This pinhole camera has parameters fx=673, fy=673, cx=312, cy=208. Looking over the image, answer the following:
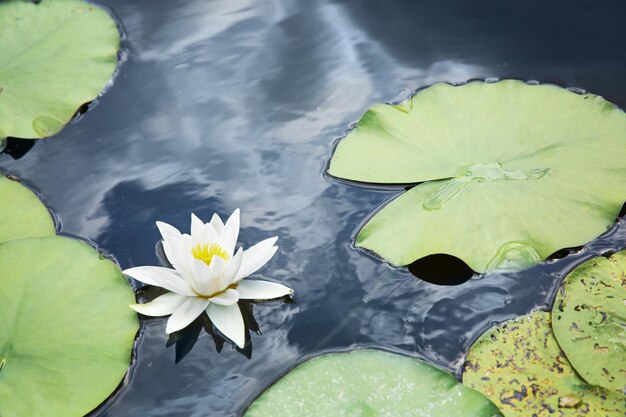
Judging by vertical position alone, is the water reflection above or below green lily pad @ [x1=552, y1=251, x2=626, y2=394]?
above

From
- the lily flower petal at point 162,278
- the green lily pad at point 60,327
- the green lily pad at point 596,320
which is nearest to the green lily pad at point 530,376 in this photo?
the green lily pad at point 596,320

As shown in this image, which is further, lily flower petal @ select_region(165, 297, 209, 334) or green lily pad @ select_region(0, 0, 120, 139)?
green lily pad @ select_region(0, 0, 120, 139)

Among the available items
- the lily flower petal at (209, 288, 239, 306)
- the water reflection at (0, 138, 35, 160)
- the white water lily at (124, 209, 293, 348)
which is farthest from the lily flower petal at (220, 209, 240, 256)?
the water reflection at (0, 138, 35, 160)

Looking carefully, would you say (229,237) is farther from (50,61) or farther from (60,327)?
(50,61)

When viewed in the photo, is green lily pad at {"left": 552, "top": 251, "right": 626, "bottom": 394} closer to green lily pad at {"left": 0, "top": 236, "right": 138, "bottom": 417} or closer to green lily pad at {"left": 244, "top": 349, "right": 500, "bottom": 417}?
green lily pad at {"left": 244, "top": 349, "right": 500, "bottom": 417}

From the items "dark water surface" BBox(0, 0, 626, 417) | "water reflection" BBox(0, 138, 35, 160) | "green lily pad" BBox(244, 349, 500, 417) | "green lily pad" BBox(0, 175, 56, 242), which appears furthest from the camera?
"water reflection" BBox(0, 138, 35, 160)

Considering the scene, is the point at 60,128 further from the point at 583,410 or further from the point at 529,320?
the point at 583,410

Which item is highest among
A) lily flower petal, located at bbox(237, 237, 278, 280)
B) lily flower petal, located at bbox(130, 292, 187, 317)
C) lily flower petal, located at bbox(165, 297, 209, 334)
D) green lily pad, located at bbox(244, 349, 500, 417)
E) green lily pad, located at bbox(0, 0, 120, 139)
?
green lily pad, located at bbox(0, 0, 120, 139)

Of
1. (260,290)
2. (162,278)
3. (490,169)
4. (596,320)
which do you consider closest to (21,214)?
(162,278)
